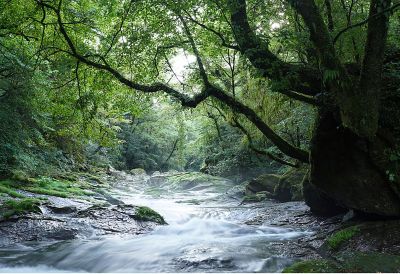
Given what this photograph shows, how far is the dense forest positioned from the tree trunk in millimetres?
24

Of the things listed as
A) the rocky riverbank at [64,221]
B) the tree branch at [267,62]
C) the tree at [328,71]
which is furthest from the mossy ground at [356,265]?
the rocky riverbank at [64,221]

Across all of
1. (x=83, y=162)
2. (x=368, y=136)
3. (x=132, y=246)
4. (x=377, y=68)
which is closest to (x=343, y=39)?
(x=377, y=68)

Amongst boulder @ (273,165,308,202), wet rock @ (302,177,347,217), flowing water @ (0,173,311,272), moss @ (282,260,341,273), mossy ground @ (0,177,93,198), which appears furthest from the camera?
boulder @ (273,165,308,202)

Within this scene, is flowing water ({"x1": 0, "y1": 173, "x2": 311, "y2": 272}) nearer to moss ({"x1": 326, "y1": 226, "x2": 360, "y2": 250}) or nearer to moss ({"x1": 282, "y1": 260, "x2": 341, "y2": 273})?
moss ({"x1": 326, "y1": 226, "x2": 360, "y2": 250})

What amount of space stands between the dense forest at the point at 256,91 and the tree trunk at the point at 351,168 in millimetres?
24

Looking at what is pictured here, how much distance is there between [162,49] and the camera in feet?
35.4

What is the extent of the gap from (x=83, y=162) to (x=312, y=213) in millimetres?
22062

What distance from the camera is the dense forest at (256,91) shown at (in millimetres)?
7000

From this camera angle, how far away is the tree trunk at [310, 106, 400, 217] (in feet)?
24.7

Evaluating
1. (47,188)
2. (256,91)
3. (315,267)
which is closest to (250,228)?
(256,91)

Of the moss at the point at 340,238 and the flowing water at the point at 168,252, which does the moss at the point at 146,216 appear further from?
the moss at the point at 340,238

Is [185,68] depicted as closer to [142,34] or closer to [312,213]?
[142,34]

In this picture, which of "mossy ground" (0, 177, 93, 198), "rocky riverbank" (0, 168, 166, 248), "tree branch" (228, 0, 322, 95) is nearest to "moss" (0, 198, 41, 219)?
"rocky riverbank" (0, 168, 166, 248)

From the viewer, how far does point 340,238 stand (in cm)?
729
